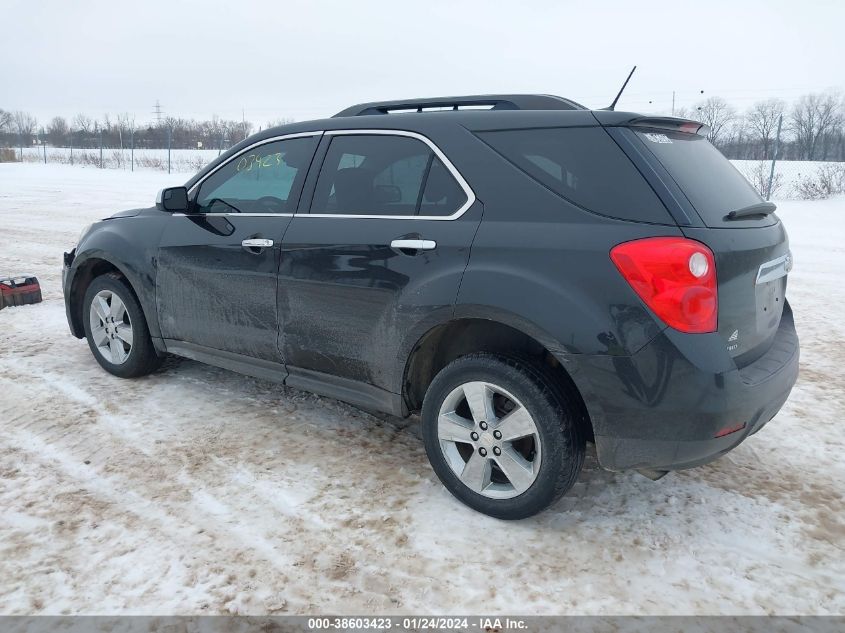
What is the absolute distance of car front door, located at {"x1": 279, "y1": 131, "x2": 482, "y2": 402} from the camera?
298 cm

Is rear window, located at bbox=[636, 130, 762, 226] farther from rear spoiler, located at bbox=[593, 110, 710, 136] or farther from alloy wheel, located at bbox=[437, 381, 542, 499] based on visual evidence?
alloy wheel, located at bbox=[437, 381, 542, 499]

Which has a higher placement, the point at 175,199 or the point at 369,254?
the point at 175,199

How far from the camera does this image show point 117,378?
4.68m

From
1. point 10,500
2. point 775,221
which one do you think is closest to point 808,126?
point 775,221

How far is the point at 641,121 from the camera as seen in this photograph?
2779mm

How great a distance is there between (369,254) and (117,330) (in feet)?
7.84

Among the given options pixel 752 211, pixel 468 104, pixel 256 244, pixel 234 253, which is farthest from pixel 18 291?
pixel 752 211

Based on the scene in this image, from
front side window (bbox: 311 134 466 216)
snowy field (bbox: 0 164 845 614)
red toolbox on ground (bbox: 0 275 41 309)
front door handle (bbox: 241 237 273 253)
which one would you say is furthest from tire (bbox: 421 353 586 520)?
red toolbox on ground (bbox: 0 275 41 309)

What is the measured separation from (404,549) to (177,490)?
46.9 inches

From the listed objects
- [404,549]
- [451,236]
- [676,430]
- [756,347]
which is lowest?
[404,549]

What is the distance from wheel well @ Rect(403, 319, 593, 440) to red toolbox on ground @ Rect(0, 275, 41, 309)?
5.09 metres

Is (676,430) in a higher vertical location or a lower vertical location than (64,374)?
higher

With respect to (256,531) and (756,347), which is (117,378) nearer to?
(256,531)

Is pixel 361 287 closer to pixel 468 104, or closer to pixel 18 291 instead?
pixel 468 104
